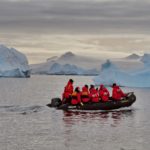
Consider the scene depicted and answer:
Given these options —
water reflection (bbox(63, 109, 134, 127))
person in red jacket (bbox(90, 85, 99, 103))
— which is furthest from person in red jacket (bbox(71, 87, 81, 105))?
person in red jacket (bbox(90, 85, 99, 103))

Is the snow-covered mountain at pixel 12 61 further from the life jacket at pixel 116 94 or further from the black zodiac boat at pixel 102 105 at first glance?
the life jacket at pixel 116 94

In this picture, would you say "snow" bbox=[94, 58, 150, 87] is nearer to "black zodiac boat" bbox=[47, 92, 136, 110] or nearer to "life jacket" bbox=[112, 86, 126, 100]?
"black zodiac boat" bbox=[47, 92, 136, 110]

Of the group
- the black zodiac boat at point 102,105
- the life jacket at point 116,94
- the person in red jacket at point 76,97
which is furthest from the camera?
the life jacket at point 116,94

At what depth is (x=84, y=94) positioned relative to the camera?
79.6 ft

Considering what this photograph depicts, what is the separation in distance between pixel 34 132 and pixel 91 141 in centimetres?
265

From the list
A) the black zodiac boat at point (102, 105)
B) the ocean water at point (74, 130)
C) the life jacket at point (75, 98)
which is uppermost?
the life jacket at point (75, 98)

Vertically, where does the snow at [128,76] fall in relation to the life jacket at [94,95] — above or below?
above

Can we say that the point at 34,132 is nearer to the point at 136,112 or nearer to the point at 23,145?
the point at 23,145

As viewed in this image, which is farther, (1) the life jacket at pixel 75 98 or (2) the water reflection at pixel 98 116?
(1) the life jacket at pixel 75 98

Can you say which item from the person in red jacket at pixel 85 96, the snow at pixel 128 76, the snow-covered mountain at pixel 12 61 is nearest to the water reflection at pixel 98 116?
the person in red jacket at pixel 85 96

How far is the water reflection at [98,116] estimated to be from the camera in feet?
68.7

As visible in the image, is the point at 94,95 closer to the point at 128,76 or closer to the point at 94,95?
the point at 94,95

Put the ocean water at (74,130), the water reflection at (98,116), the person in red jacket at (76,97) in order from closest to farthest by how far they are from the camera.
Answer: the ocean water at (74,130) → the water reflection at (98,116) → the person in red jacket at (76,97)

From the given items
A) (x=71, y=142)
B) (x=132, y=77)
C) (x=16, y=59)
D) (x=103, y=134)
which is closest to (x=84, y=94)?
(x=103, y=134)
